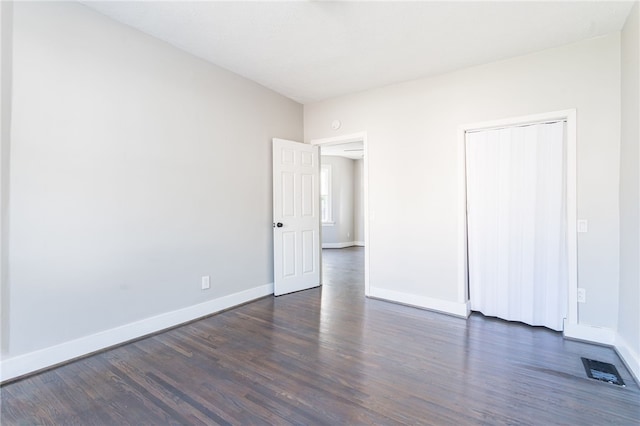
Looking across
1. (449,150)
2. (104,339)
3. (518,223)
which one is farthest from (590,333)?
(104,339)

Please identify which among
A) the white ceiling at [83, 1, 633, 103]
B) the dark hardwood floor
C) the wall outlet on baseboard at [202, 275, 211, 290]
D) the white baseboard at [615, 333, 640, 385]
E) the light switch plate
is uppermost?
the white ceiling at [83, 1, 633, 103]

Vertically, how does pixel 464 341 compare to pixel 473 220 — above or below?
below

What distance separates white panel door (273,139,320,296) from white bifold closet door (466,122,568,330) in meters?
2.09

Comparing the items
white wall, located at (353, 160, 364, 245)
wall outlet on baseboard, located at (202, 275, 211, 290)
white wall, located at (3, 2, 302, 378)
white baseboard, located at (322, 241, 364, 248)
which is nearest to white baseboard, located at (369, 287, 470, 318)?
white wall, located at (3, 2, 302, 378)

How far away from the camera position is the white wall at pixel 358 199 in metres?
9.23

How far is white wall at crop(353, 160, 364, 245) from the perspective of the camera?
9.23 metres

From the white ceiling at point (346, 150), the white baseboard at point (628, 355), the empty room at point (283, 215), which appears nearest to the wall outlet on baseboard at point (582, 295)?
the empty room at point (283, 215)

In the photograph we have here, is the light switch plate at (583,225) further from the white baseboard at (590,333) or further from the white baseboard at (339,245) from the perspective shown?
the white baseboard at (339,245)

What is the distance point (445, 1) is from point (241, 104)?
2.37m

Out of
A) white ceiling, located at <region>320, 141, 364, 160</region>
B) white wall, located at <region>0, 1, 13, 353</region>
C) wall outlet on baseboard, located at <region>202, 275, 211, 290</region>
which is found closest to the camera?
white wall, located at <region>0, 1, 13, 353</region>

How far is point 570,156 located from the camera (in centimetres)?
273

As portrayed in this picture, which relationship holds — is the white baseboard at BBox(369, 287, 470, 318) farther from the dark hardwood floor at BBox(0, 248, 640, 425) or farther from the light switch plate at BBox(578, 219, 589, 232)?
the light switch plate at BBox(578, 219, 589, 232)

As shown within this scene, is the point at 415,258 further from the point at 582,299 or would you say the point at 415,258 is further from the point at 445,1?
the point at 445,1

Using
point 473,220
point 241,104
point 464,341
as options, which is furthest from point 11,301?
point 473,220
